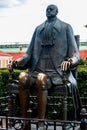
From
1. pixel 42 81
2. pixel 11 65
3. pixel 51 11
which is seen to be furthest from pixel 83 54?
pixel 42 81

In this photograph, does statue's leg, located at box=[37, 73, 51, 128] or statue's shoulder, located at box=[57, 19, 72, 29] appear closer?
statue's leg, located at box=[37, 73, 51, 128]

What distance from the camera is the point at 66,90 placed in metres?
6.33

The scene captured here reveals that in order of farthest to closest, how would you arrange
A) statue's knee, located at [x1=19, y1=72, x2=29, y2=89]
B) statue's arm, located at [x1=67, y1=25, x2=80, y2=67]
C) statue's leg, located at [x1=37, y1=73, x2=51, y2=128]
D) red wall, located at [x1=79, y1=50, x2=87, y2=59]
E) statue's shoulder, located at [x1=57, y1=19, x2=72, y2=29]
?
red wall, located at [x1=79, y1=50, x2=87, y2=59] < statue's shoulder, located at [x1=57, y1=19, x2=72, y2=29] < statue's arm, located at [x1=67, y1=25, x2=80, y2=67] < statue's knee, located at [x1=19, y1=72, x2=29, y2=89] < statue's leg, located at [x1=37, y1=73, x2=51, y2=128]

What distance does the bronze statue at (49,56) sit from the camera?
6395 mm

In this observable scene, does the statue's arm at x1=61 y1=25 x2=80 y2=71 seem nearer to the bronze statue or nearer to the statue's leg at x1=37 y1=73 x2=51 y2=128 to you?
the bronze statue

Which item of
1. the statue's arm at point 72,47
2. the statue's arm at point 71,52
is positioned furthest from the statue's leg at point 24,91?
the statue's arm at point 72,47

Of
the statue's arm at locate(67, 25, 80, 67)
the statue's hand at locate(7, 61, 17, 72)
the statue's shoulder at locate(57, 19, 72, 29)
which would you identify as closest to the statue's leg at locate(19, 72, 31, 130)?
the statue's hand at locate(7, 61, 17, 72)

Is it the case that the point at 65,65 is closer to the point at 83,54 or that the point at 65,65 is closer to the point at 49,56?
the point at 49,56

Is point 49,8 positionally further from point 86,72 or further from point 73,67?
point 86,72

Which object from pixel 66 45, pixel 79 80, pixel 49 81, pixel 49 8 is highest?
pixel 49 8

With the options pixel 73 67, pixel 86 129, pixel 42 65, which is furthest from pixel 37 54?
pixel 86 129

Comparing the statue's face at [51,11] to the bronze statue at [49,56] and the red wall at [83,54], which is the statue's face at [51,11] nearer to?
the bronze statue at [49,56]

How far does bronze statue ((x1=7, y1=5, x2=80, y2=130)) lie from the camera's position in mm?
6395

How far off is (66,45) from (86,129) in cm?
192
